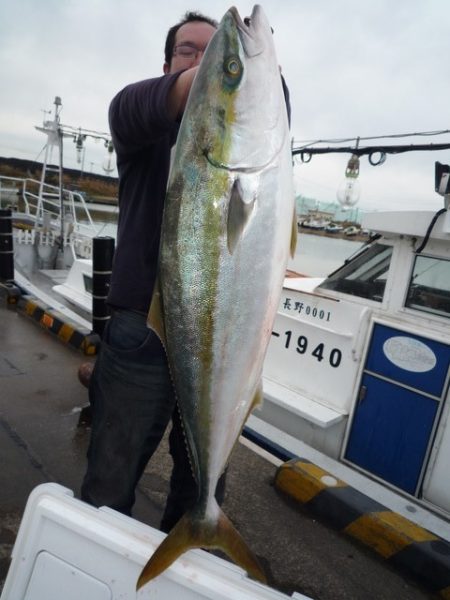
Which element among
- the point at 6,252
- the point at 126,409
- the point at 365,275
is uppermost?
the point at 365,275

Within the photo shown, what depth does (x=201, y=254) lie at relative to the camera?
137cm

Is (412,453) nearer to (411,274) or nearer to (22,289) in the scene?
(411,274)

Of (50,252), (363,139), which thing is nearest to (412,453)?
(363,139)

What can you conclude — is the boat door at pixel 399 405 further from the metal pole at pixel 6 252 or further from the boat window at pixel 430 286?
the metal pole at pixel 6 252

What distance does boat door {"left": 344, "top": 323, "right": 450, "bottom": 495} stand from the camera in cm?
391

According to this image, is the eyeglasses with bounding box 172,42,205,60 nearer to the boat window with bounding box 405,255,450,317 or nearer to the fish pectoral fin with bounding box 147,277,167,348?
the fish pectoral fin with bounding box 147,277,167,348

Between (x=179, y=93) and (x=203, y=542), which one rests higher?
(x=179, y=93)

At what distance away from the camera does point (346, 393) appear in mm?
4520

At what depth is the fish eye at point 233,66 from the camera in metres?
1.26

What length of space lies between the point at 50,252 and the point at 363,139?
26.2ft

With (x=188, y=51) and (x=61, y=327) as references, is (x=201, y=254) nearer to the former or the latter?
(x=188, y=51)

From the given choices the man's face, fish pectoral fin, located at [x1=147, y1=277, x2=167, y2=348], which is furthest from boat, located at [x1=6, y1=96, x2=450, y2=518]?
fish pectoral fin, located at [x1=147, y1=277, x2=167, y2=348]

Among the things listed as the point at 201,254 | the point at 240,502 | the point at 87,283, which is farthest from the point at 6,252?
the point at 201,254

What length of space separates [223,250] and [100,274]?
4.81 m
